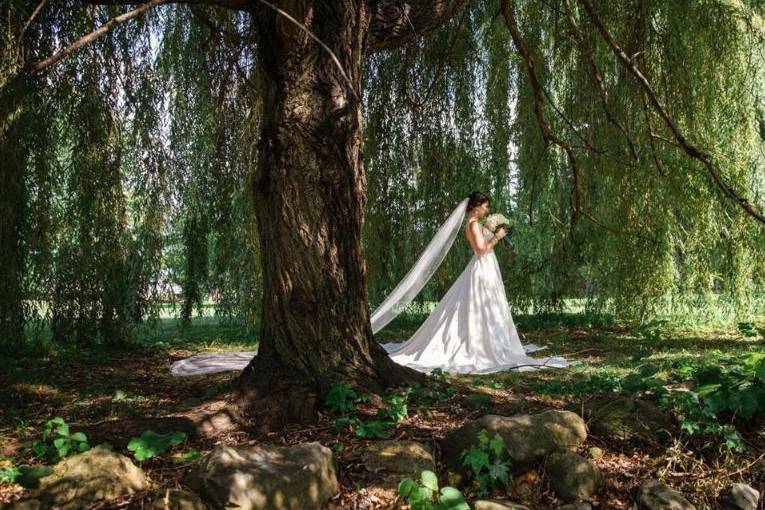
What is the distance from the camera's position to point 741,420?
11.1 feet

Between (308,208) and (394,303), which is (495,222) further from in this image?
(308,208)

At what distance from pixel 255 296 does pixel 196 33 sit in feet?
7.49

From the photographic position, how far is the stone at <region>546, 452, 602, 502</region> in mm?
2898

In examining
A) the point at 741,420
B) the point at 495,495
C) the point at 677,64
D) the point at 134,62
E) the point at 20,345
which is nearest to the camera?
the point at 495,495

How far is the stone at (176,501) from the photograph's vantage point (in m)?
2.39

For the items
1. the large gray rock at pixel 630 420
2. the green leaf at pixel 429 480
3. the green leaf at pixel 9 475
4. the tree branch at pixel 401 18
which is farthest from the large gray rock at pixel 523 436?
the tree branch at pixel 401 18

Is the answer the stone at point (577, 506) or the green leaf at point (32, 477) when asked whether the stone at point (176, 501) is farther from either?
the stone at point (577, 506)

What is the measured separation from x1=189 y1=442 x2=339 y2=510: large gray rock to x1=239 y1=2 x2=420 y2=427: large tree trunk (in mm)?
728

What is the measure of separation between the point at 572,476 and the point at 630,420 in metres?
0.56

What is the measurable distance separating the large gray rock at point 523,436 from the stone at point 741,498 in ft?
2.02

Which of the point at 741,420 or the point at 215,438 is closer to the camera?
the point at 215,438

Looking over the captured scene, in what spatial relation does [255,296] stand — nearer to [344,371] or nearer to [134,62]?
[134,62]

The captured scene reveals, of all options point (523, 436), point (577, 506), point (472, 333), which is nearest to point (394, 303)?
point (472, 333)

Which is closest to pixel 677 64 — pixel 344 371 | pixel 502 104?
pixel 502 104
